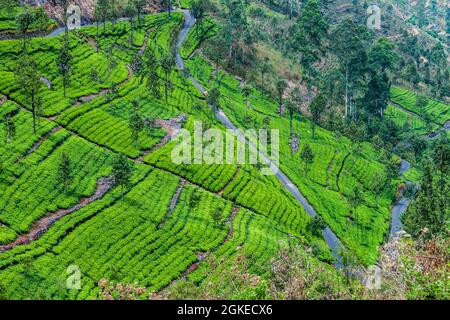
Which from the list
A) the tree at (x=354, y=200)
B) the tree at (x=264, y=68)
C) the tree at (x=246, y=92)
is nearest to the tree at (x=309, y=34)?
the tree at (x=264, y=68)

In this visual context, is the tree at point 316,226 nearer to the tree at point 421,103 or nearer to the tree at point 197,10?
the tree at point 197,10

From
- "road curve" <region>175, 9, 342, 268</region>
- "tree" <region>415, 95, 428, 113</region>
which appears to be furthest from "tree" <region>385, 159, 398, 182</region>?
"tree" <region>415, 95, 428, 113</region>

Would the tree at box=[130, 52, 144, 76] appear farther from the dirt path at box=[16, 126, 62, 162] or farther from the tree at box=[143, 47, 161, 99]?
the dirt path at box=[16, 126, 62, 162]

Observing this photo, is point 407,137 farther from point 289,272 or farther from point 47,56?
point 289,272

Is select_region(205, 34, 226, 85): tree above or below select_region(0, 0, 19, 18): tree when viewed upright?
below

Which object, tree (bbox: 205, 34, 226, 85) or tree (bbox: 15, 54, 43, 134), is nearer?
tree (bbox: 15, 54, 43, 134)

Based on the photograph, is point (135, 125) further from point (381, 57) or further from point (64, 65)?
point (381, 57)

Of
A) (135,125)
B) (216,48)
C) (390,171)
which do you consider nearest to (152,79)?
(135,125)
